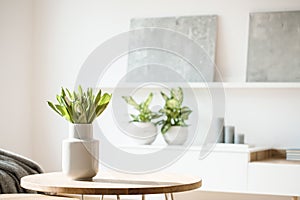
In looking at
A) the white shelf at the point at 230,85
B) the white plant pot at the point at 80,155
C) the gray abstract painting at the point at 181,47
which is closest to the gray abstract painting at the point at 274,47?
the white shelf at the point at 230,85

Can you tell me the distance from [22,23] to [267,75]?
2.17 meters

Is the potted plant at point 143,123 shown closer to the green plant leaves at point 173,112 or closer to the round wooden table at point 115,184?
the green plant leaves at point 173,112

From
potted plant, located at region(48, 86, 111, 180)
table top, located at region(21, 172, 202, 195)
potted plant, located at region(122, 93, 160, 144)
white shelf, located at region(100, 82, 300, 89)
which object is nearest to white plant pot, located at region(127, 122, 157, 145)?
potted plant, located at region(122, 93, 160, 144)

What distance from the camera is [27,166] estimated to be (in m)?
3.45

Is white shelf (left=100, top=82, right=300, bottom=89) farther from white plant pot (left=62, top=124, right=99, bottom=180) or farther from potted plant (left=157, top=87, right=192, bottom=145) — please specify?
white plant pot (left=62, top=124, right=99, bottom=180)

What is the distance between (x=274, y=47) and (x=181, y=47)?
29.2 inches

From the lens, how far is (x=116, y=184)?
281 cm

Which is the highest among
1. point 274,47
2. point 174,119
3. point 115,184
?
point 274,47

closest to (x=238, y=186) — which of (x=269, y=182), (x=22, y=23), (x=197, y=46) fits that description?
(x=269, y=182)

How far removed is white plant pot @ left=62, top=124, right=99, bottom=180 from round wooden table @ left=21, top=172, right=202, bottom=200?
0.05m

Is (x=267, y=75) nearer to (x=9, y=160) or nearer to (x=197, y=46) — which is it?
(x=197, y=46)

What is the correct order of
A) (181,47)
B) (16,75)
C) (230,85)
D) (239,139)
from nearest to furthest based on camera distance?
(239,139)
(230,85)
(181,47)
(16,75)

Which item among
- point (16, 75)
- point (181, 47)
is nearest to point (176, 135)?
point (181, 47)

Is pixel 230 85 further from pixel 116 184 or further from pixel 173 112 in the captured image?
pixel 116 184
